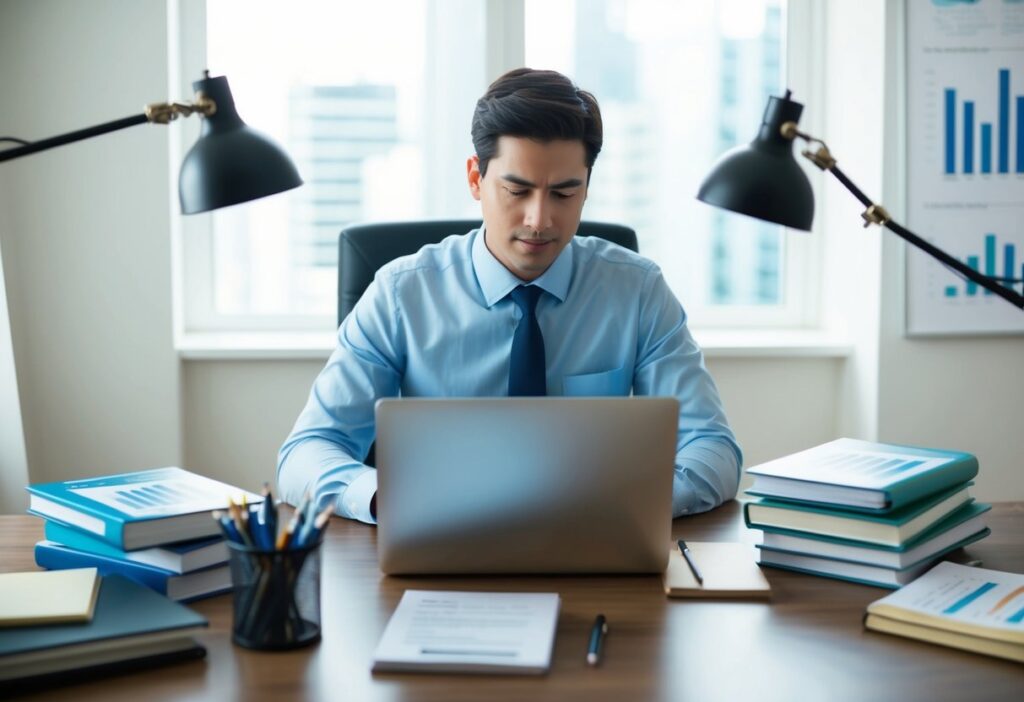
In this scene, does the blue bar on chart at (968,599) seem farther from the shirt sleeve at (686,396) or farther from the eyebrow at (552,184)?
the eyebrow at (552,184)

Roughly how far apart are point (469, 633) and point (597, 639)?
12 cm

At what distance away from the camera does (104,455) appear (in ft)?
9.22

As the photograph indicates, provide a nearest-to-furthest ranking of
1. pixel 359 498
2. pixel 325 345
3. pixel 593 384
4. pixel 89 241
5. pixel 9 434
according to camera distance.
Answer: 1. pixel 359 498
2. pixel 593 384
3. pixel 9 434
4. pixel 89 241
5. pixel 325 345

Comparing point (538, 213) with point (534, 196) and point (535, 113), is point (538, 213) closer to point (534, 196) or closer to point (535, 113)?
point (534, 196)

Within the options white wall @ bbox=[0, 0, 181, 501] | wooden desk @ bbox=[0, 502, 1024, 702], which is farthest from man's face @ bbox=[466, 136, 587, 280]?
white wall @ bbox=[0, 0, 181, 501]

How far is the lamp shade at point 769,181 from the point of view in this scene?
115cm

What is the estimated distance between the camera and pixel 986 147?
115 inches

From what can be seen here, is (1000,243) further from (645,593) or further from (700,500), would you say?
(645,593)

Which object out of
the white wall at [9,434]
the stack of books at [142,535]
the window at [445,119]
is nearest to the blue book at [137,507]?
the stack of books at [142,535]

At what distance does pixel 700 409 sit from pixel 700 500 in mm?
257

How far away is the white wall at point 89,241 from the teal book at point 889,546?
1.99 metres

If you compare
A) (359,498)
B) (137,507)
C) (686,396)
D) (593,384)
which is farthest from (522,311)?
(137,507)

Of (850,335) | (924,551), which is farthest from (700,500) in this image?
(850,335)

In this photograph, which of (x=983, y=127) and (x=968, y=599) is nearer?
(x=968, y=599)
